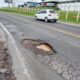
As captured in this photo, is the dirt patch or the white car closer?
the dirt patch

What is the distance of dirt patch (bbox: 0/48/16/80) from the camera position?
22.8 feet

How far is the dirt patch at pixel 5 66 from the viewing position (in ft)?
22.8

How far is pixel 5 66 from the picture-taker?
8.15m

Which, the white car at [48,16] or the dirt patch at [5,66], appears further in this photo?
the white car at [48,16]

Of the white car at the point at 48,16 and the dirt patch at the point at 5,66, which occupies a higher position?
the dirt patch at the point at 5,66

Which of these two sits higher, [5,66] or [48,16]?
[5,66]

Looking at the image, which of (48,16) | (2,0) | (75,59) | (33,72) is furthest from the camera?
(2,0)

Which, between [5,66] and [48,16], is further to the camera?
[48,16]

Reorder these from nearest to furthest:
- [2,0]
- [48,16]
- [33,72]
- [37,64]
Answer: [33,72] → [37,64] → [48,16] → [2,0]

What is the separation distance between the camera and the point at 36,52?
1059 centimetres

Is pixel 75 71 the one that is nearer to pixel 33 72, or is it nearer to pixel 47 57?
pixel 33 72

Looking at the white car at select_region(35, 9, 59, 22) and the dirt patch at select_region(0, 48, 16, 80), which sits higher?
the dirt patch at select_region(0, 48, 16, 80)

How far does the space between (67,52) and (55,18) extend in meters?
24.6

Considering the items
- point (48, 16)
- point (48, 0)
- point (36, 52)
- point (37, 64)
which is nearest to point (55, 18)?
point (48, 16)
